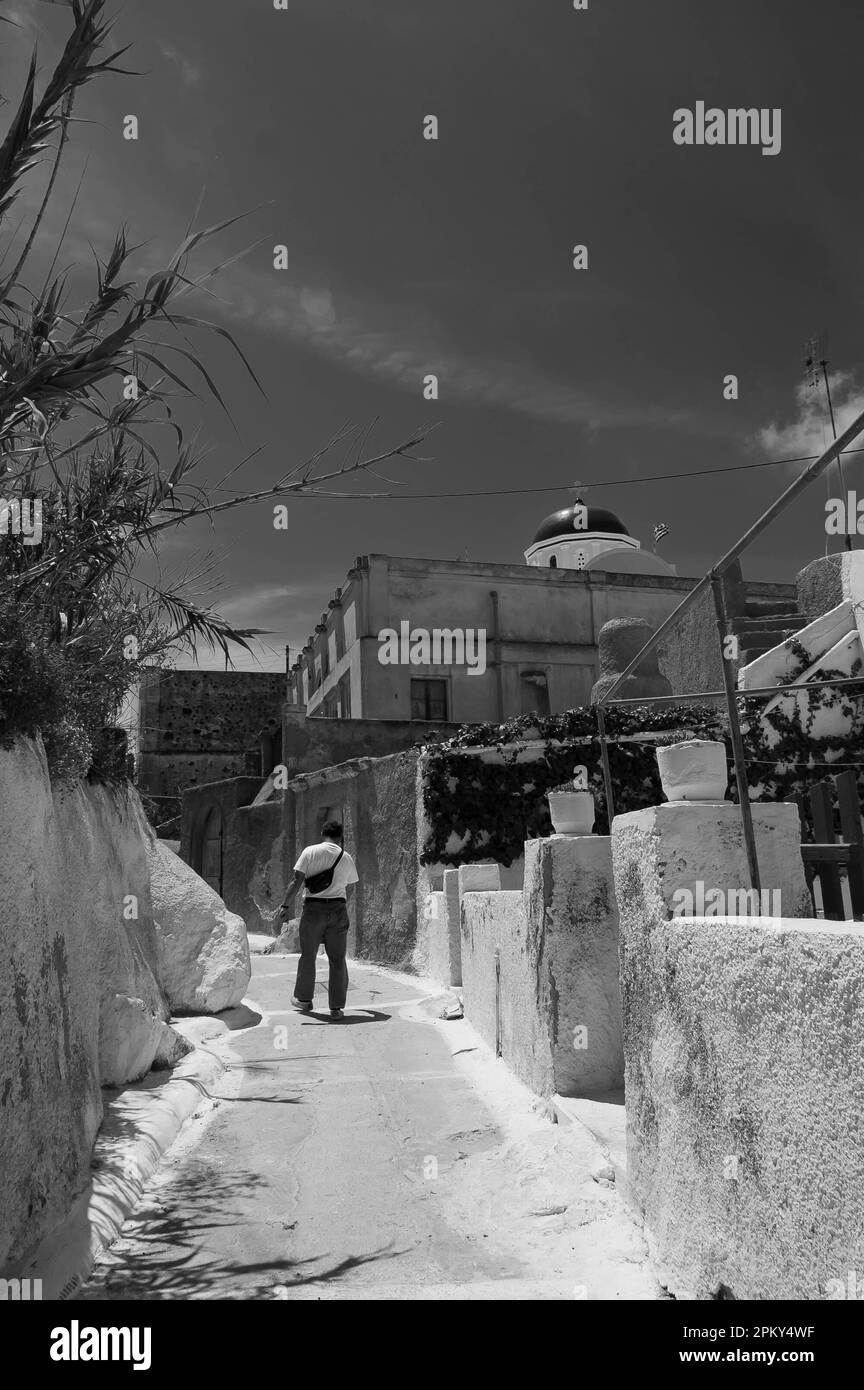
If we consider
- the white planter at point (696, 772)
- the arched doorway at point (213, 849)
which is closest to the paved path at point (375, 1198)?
the white planter at point (696, 772)

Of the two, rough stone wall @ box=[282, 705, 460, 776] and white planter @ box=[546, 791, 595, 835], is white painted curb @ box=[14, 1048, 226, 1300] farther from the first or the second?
rough stone wall @ box=[282, 705, 460, 776]

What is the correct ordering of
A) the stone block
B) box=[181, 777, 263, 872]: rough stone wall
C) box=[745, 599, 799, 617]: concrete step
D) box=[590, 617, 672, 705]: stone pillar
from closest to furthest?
the stone block, box=[590, 617, 672, 705]: stone pillar, box=[745, 599, 799, 617]: concrete step, box=[181, 777, 263, 872]: rough stone wall

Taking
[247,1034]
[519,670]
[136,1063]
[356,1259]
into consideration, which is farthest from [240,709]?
[356,1259]

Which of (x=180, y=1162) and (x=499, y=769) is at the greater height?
(x=499, y=769)

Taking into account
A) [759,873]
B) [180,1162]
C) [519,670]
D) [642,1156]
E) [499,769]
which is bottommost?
[180,1162]

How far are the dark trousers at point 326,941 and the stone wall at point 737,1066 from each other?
17.2ft

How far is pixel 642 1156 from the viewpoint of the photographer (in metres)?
3.91

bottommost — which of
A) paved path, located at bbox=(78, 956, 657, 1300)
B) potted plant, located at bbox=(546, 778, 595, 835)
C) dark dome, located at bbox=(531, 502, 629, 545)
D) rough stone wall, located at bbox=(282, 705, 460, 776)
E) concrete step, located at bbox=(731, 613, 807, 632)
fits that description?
paved path, located at bbox=(78, 956, 657, 1300)

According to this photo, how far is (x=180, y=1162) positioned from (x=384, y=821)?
9.87m

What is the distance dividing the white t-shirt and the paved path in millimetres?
2198

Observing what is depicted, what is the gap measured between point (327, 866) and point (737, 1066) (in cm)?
667

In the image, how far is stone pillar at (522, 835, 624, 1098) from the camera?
18.3ft

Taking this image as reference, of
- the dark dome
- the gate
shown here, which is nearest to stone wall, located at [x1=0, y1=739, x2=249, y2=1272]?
the gate
